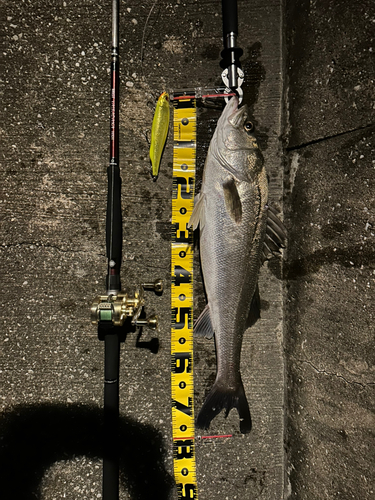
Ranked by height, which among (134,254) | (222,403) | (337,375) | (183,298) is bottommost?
(222,403)

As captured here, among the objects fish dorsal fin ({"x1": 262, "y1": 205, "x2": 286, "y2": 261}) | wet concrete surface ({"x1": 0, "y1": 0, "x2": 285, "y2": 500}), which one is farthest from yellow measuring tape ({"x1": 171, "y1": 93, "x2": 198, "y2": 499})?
fish dorsal fin ({"x1": 262, "y1": 205, "x2": 286, "y2": 261})

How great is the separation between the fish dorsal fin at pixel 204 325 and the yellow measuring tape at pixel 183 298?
0.19m

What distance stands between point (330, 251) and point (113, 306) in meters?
1.37

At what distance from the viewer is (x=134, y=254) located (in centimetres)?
200

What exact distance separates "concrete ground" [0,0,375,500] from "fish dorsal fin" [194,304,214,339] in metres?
0.21

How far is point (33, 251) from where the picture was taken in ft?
6.43

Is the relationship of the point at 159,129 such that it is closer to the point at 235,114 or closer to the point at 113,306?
the point at 235,114

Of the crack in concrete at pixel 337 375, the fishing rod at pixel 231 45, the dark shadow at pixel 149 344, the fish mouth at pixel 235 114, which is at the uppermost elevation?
the fishing rod at pixel 231 45

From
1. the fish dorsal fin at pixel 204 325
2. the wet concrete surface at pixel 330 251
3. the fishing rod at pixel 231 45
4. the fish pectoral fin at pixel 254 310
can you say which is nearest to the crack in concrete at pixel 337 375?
the wet concrete surface at pixel 330 251

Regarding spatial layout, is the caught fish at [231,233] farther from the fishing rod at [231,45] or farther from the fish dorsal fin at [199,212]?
the fishing rod at [231,45]

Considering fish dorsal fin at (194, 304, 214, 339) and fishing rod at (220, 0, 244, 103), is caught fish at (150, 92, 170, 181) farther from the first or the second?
fish dorsal fin at (194, 304, 214, 339)

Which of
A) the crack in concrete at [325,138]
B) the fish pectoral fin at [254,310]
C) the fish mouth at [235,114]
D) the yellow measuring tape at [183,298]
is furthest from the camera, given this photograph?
the yellow measuring tape at [183,298]

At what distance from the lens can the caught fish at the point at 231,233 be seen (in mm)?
1696

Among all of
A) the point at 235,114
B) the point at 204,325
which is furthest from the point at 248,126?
the point at 204,325
